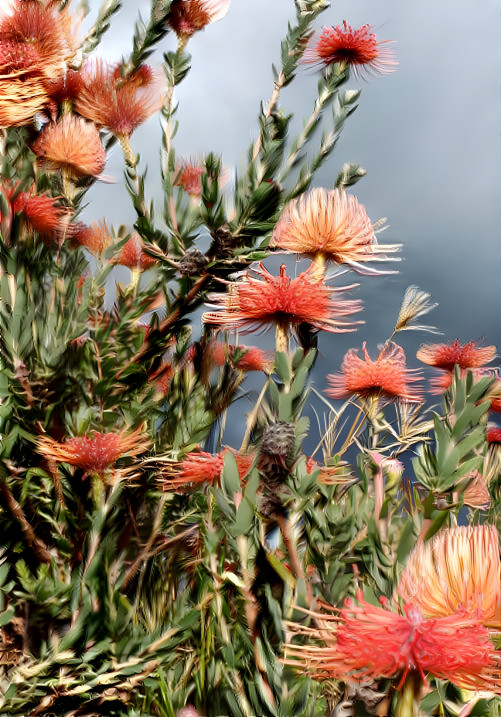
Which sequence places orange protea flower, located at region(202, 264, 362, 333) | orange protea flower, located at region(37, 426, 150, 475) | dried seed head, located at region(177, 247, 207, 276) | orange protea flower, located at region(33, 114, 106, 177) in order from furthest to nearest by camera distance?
1. orange protea flower, located at region(33, 114, 106, 177)
2. dried seed head, located at region(177, 247, 207, 276)
3. orange protea flower, located at region(37, 426, 150, 475)
4. orange protea flower, located at region(202, 264, 362, 333)

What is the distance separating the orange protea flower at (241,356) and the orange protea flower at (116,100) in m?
0.48

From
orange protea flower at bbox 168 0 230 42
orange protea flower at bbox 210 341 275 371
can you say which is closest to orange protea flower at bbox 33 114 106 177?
orange protea flower at bbox 168 0 230 42

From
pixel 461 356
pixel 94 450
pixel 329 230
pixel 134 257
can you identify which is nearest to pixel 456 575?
pixel 329 230

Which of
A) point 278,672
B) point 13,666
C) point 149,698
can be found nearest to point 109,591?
point 149,698

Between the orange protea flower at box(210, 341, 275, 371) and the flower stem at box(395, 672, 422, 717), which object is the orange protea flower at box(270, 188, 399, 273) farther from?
the flower stem at box(395, 672, 422, 717)

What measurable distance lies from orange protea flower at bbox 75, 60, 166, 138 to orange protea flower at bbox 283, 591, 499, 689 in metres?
1.07

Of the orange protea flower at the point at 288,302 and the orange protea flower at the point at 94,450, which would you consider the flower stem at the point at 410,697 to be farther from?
the orange protea flower at the point at 94,450

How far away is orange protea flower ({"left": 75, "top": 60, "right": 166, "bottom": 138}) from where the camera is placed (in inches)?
48.5

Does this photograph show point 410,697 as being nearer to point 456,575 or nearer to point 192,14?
point 456,575

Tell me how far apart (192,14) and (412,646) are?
1221 mm

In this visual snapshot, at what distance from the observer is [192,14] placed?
1240mm

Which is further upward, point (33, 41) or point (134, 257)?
point (33, 41)

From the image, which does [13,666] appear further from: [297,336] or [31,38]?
[31,38]

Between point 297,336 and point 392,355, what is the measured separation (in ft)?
2.03
